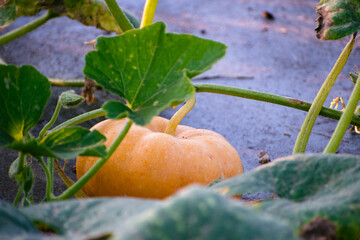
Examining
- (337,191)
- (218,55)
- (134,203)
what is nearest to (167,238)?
(134,203)

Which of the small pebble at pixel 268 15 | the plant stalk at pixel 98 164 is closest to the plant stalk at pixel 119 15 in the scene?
the plant stalk at pixel 98 164

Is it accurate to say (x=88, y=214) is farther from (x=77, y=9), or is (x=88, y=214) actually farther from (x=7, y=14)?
(x=77, y=9)

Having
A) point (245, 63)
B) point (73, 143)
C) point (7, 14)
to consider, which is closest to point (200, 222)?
point (73, 143)

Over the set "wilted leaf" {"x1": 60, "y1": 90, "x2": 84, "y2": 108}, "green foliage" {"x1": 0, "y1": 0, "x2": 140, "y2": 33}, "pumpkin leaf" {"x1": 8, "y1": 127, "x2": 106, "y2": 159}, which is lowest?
"wilted leaf" {"x1": 60, "y1": 90, "x2": 84, "y2": 108}

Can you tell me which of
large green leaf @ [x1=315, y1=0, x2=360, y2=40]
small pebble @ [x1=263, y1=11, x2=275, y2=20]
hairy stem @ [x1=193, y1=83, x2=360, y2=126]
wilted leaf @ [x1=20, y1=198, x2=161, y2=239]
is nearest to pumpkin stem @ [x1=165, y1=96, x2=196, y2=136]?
hairy stem @ [x1=193, y1=83, x2=360, y2=126]

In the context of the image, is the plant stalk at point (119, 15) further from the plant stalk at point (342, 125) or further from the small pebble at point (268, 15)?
the small pebble at point (268, 15)

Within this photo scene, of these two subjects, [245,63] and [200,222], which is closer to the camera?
[200,222]

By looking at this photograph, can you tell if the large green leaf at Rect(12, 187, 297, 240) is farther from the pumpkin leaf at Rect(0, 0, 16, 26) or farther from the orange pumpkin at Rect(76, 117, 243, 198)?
the pumpkin leaf at Rect(0, 0, 16, 26)

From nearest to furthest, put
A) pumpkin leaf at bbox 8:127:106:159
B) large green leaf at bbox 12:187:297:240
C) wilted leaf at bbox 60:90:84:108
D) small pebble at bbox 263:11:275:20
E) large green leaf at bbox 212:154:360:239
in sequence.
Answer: large green leaf at bbox 12:187:297:240, large green leaf at bbox 212:154:360:239, pumpkin leaf at bbox 8:127:106:159, wilted leaf at bbox 60:90:84:108, small pebble at bbox 263:11:275:20
